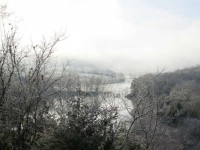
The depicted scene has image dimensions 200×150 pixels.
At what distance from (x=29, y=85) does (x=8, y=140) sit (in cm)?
200

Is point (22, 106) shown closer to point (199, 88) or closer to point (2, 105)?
point (2, 105)

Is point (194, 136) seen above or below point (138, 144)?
below

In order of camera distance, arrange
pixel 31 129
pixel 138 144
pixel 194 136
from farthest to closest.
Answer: pixel 194 136, pixel 138 144, pixel 31 129

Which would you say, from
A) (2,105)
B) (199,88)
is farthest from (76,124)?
(199,88)

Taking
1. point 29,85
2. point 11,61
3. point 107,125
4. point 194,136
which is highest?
point 11,61

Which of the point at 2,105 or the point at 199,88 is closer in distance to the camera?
the point at 2,105

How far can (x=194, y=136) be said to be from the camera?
1666 inches

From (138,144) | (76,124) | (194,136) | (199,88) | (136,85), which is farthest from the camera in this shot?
(199,88)

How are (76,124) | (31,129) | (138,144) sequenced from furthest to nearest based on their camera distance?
1. (138,144)
2. (31,129)
3. (76,124)

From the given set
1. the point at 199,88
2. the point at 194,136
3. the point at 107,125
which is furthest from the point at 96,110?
the point at 199,88

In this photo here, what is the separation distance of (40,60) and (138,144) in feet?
16.0

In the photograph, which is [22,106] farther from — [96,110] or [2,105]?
[96,110]

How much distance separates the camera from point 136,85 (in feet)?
67.1

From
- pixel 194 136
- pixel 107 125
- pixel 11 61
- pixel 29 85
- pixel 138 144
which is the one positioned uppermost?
pixel 11 61
